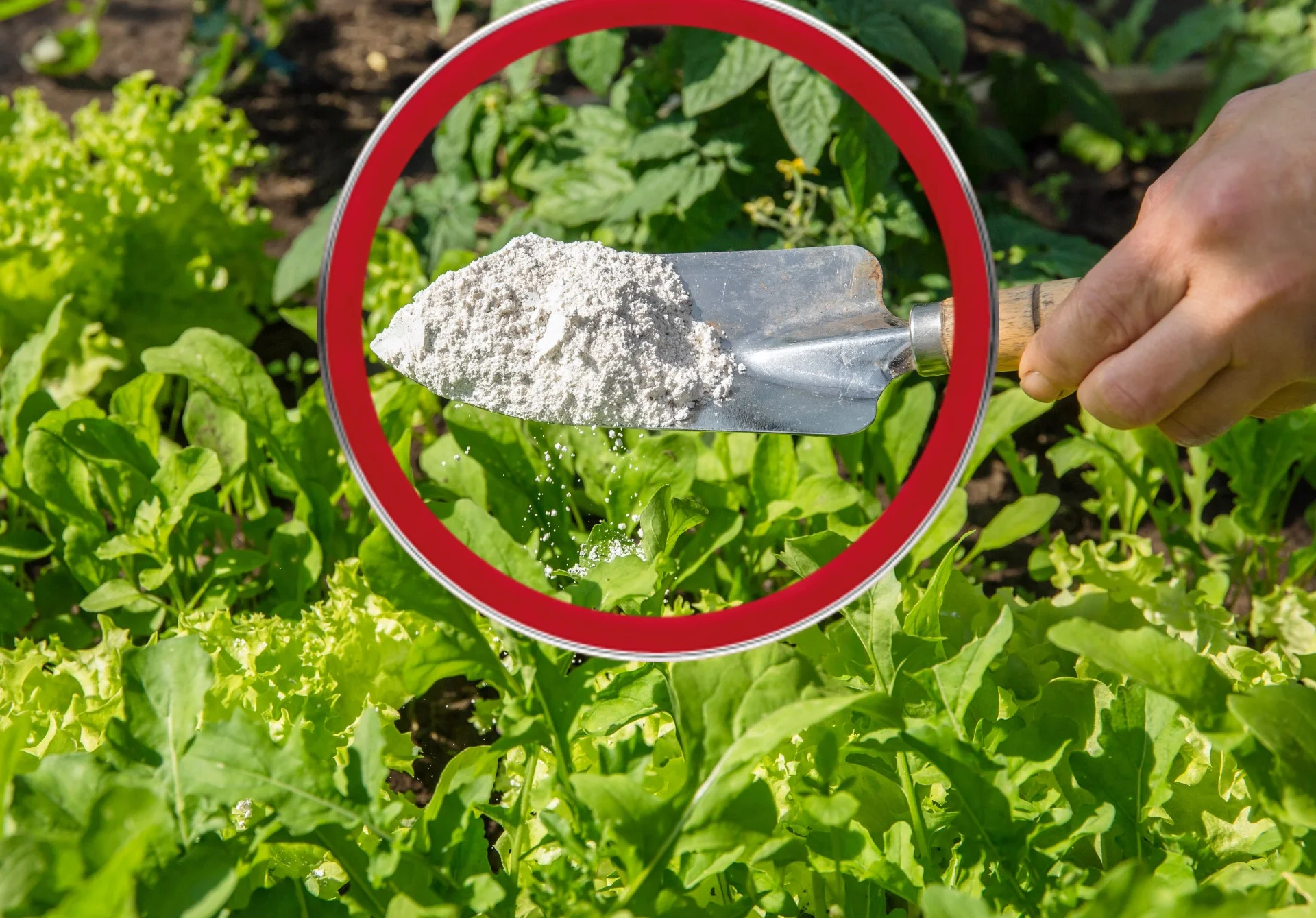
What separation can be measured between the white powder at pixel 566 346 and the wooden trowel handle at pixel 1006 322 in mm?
213

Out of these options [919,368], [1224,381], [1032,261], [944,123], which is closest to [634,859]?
[919,368]

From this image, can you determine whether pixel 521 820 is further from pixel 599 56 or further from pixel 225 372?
pixel 599 56

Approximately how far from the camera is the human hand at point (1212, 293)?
3.46ft

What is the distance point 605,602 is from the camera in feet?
3.90

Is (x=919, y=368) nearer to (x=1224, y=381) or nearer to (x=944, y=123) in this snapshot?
(x=1224, y=381)

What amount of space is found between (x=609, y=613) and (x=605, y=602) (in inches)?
0.8

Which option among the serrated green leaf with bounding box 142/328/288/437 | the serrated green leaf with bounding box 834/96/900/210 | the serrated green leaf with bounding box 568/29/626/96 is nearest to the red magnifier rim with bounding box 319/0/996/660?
the serrated green leaf with bounding box 142/328/288/437

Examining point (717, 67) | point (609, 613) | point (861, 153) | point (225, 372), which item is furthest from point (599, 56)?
point (609, 613)

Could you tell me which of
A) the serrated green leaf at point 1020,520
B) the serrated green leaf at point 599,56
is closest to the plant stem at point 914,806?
the serrated green leaf at point 1020,520

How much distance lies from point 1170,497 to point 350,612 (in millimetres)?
1591

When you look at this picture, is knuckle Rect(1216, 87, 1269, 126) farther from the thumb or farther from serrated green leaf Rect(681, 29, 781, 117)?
serrated green leaf Rect(681, 29, 781, 117)

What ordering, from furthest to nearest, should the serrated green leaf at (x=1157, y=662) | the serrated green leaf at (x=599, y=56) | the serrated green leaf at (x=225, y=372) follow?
the serrated green leaf at (x=599, y=56) → the serrated green leaf at (x=225, y=372) → the serrated green leaf at (x=1157, y=662)

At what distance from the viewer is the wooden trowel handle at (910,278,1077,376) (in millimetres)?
1151

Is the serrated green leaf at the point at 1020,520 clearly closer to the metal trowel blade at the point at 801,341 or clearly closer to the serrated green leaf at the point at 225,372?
the metal trowel blade at the point at 801,341
